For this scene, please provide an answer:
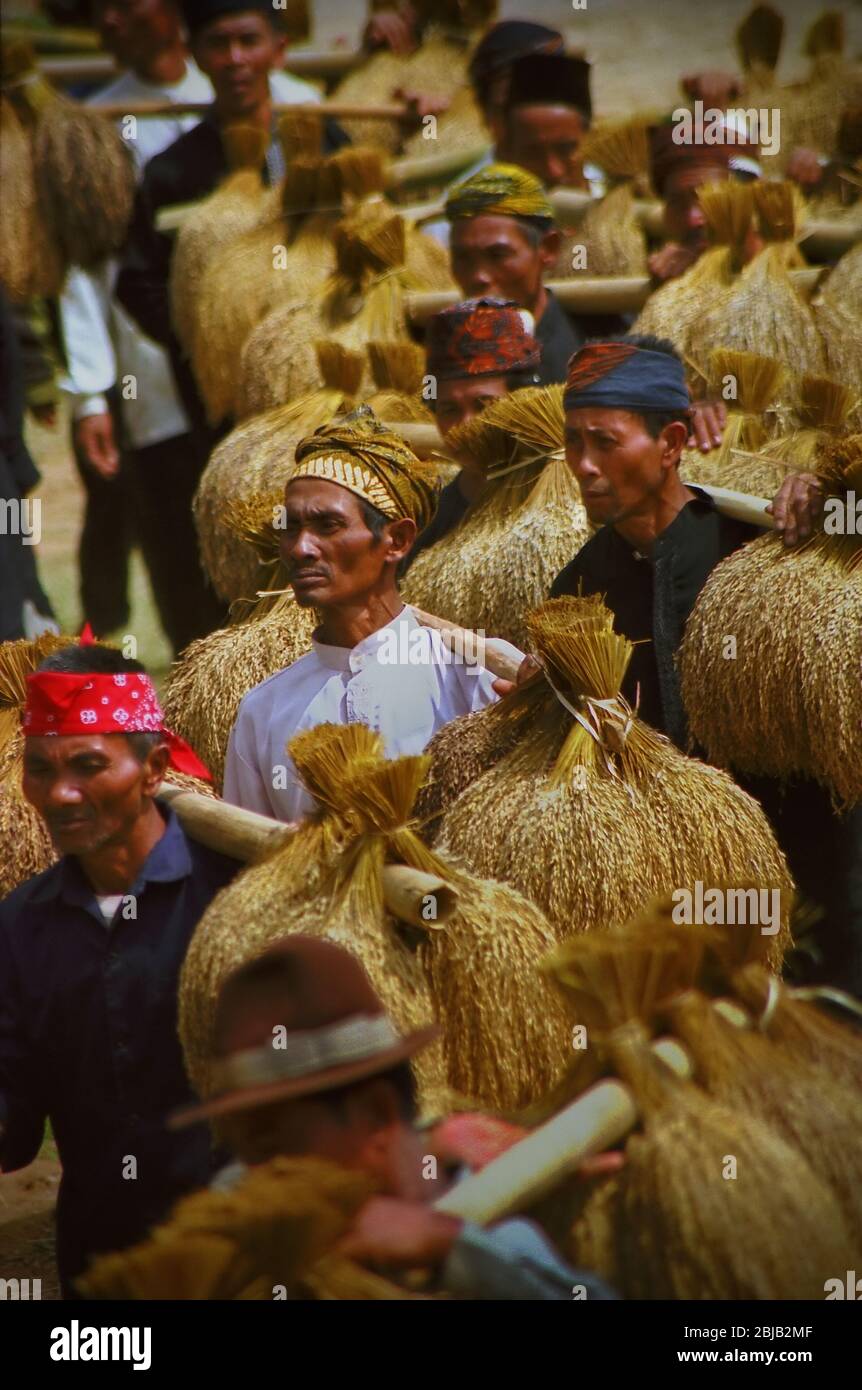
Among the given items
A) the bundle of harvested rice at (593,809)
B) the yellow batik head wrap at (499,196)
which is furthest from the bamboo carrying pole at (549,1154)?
the yellow batik head wrap at (499,196)

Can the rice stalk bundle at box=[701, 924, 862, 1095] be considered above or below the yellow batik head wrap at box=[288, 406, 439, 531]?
below

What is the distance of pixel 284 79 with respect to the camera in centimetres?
992

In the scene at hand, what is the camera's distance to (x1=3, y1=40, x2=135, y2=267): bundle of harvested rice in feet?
28.9

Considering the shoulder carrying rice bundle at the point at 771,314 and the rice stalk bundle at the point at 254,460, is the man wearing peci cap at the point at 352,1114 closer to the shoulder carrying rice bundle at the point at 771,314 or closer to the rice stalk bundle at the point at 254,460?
the rice stalk bundle at the point at 254,460

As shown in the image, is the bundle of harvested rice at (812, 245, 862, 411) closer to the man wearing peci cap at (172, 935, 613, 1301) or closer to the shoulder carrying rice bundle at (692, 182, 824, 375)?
the shoulder carrying rice bundle at (692, 182, 824, 375)

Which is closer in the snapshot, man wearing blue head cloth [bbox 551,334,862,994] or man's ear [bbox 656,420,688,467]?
man wearing blue head cloth [bbox 551,334,862,994]

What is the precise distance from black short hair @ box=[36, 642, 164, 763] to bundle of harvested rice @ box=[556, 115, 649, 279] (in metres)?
4.40

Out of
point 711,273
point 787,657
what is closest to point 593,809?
point 787,657

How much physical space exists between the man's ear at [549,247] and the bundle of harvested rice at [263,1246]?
16.5 feet

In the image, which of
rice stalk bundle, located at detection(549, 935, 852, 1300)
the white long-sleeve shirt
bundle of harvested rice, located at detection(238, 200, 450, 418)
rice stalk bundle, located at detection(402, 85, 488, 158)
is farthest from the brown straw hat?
rice stalk bundle, located at detection(402, 85, 488, 158)

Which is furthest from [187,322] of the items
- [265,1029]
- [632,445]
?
[265,1029]

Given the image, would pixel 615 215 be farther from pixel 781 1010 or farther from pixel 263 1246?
pixel 263 1246

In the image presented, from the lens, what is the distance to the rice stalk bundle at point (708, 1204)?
294 cm

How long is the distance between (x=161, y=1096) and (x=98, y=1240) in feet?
1.08
